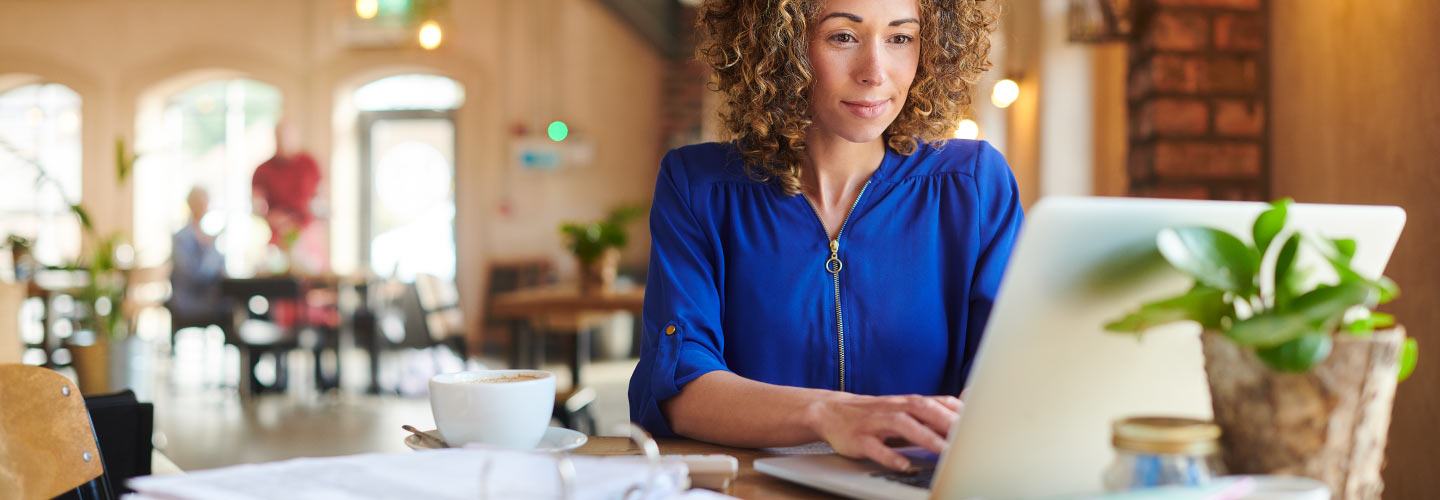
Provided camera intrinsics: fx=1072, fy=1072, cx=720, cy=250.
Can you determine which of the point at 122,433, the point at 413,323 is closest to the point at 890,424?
the point at 122,433

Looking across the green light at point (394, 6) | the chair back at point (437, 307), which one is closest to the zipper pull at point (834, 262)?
the chair back at point (437, 307)

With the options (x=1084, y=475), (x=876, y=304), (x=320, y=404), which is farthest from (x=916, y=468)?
(x=320, y=404)

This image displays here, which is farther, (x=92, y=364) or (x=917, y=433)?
(x=92, y=364)

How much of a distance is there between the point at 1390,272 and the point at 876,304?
50.5 inches

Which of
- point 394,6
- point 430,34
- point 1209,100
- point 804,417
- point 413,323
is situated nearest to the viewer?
point 804,417

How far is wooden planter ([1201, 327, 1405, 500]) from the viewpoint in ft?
1.93

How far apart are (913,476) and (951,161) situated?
2.07ft

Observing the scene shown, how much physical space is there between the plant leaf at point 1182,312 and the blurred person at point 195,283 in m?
6.07

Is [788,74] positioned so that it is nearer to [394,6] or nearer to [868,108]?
[868,108]

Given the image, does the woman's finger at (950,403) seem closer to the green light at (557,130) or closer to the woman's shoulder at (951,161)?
the woman's shoulder at (951,161)

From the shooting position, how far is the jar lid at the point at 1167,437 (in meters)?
0.57

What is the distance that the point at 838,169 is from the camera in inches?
52.2

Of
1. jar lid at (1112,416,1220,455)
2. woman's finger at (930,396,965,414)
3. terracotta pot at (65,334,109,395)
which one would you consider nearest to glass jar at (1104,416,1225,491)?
jar lid at (1112,416,1220,455)

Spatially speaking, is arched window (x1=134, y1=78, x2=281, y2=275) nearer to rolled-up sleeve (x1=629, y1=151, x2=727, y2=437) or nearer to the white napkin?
rolled-up sleeve (x1=629, y1=151, x2=727, y2=437)
